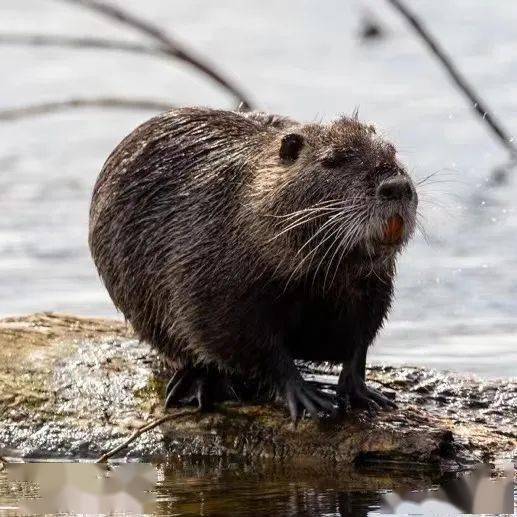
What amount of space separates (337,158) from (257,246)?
51 centimetres

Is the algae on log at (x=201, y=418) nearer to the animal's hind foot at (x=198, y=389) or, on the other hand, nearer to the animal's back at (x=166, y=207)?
the animal's hind foot at (x=198, y=389)

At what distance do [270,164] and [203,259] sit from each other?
0.47 m

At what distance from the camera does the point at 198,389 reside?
24.4 feet

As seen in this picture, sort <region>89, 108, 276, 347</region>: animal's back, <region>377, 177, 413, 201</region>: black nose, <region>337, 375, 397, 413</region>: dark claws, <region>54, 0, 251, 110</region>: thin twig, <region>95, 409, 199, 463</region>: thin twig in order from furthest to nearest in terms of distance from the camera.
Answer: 1. <region>54, 0, 251, 110</region>: thin twig
2. <region>89, 108, 276, 347</region>: animal's back
3. <region>337, 375, 397, 413</region>: dark claws
4. <region>95, 409, 199, 463</region>: thin twig
5. <region>377, 177, 413, 201</region>: black nose

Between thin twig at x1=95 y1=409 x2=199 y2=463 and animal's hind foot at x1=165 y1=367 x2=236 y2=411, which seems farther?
animal's hind foot at x1=165 y1=367 x2=236 y2=411

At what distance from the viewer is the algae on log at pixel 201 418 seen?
23.0 ft

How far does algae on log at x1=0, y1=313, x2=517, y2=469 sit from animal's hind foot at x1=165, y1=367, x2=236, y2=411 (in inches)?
3.0

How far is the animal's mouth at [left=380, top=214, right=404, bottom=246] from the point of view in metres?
6.80

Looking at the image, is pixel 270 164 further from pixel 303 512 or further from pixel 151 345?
pixel 303 512

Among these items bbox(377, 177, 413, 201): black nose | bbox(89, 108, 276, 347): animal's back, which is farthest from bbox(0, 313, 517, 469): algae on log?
bbox(377, 177, 413, 201): black nose

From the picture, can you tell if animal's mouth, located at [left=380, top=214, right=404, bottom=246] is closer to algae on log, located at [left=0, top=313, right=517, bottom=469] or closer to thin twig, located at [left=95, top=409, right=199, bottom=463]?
algae on log, located at [left=0, top=313, right=517, bottom=469]

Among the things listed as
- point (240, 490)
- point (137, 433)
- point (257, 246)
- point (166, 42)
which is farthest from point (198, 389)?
point (166, 42)

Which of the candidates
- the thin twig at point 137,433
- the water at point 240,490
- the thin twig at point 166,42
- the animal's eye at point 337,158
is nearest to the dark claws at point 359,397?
the water at point 240,490

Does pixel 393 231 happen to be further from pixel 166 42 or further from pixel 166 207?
pixel 166 42
